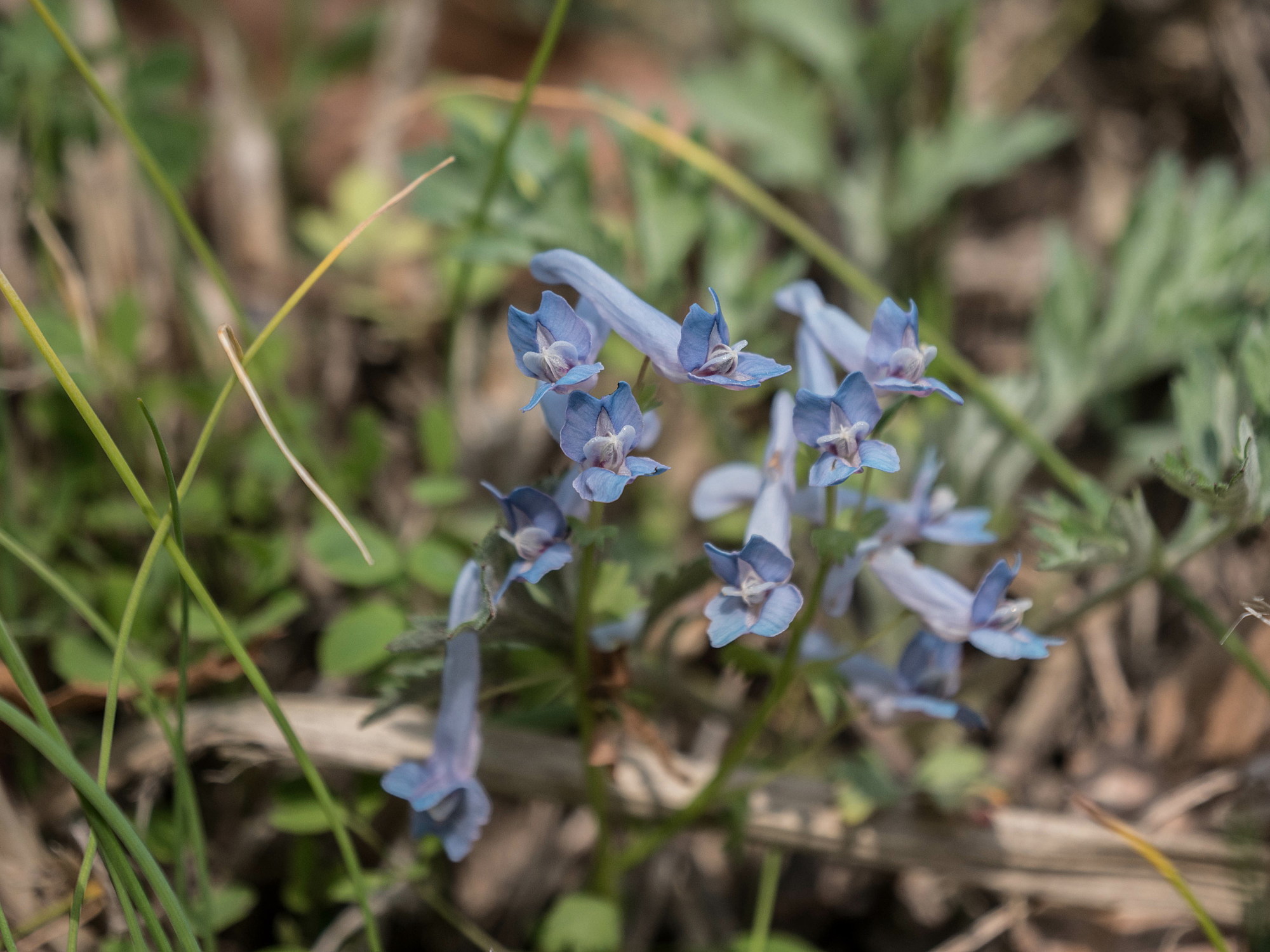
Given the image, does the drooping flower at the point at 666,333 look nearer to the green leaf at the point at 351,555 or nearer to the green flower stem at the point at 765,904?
the green leaf at the point at 351,555

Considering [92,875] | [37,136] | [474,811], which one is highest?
[37,136]

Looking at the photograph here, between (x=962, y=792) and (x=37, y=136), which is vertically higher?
(x=37, y=136)

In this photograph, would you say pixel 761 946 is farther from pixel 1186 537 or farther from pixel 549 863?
pixel 1186 537

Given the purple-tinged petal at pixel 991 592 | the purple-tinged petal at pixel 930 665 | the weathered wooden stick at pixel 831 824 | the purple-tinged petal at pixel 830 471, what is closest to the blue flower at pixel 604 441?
the purple-tinged petal at pixel 830 471

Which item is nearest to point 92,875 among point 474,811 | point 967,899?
point 474,811

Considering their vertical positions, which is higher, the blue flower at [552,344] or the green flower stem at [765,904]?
the blue flower at [552,344]

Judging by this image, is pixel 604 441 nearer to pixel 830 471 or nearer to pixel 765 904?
pixel 830 471

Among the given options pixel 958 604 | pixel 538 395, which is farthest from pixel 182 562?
pixel 958 604
